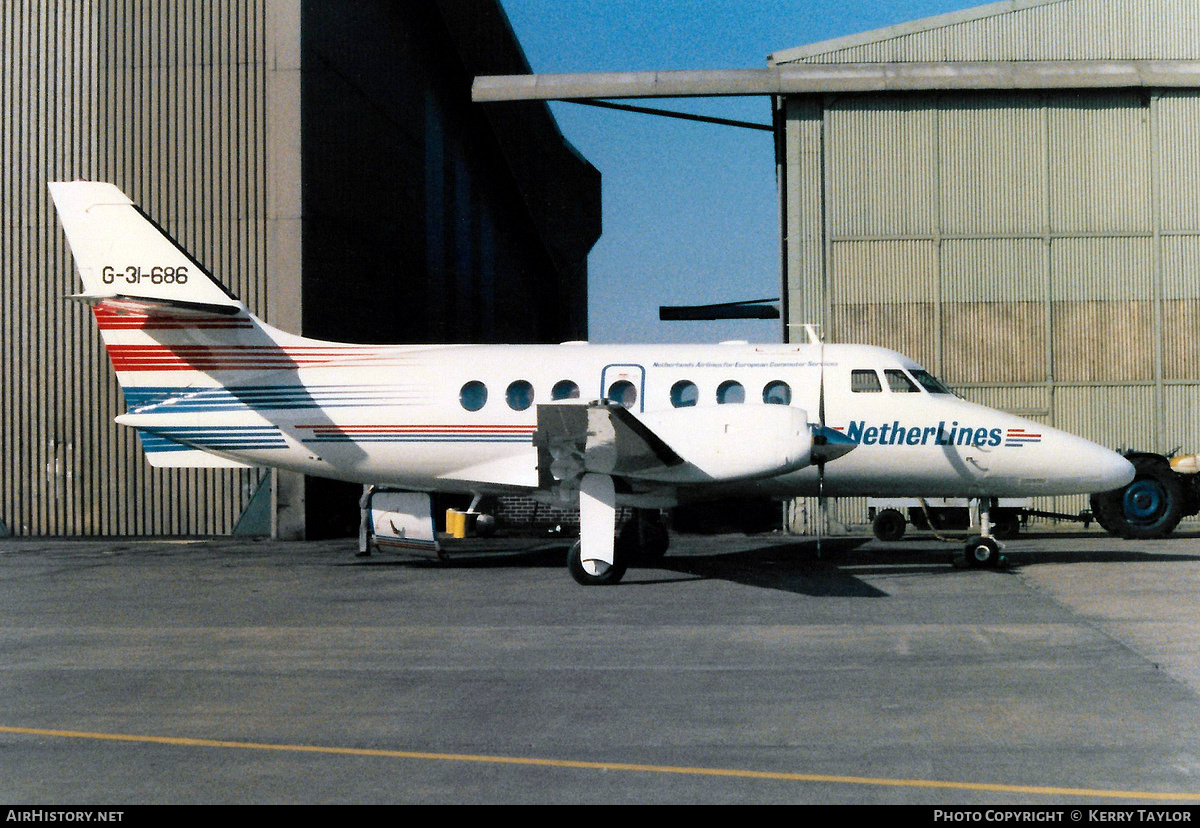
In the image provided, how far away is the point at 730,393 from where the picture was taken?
1564 cm

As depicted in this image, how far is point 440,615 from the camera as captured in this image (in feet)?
39.4

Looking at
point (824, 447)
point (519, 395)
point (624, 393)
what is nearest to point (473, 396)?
point (519, 395)

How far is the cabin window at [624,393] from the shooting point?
1566 centimetres

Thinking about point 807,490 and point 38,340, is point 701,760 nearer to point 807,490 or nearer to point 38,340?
point 807,490

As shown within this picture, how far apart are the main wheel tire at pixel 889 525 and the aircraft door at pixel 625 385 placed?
7410 mm

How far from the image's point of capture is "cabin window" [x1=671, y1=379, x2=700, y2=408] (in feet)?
51.3

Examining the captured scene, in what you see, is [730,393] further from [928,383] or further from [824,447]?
[928,383]

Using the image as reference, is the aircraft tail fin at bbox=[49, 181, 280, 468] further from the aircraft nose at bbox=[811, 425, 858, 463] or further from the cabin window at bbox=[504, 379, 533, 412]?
the aircraft nose at bbox=[811, 425, 858, 463]

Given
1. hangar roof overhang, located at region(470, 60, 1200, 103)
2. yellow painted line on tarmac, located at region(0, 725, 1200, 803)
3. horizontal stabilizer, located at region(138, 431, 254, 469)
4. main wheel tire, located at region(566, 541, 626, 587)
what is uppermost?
hangar roof overhang, located at region(470, 60, 1200, 103)

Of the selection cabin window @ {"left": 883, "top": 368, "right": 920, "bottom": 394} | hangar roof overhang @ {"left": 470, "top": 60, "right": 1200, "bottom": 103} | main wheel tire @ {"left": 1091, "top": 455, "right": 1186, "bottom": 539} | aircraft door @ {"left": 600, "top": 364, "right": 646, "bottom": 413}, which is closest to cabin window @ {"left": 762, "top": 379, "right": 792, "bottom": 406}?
cabin window @ {"left": 883, "top": 368, "right": 920, "bottom": 394}

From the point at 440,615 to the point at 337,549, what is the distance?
8.49 m

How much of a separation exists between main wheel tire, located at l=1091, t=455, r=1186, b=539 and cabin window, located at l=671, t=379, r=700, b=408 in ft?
31.5

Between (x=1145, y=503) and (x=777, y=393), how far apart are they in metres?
9.22

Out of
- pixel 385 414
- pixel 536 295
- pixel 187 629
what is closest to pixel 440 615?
pixel 187 629
